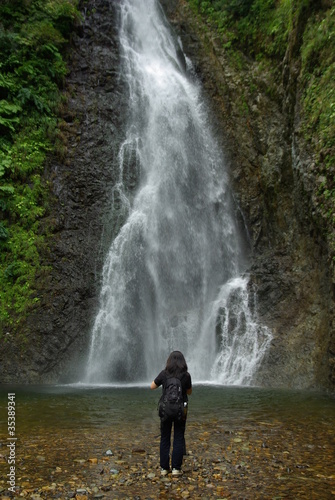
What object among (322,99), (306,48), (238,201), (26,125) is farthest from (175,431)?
(26,125)

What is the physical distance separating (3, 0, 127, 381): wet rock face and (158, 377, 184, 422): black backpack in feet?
30.3

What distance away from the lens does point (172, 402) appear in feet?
15.2

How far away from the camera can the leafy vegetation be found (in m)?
14.6

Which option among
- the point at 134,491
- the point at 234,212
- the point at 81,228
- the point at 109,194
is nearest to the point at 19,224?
the point at 81,228

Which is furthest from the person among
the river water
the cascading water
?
the cascading water

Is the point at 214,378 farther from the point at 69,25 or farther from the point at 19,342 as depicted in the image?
the point at 69,25

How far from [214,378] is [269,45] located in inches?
519

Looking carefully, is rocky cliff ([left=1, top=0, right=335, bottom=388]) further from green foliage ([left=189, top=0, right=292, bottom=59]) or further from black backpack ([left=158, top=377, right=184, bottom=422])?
black backpack ([left=158, top=377, right=184, bottom=422])

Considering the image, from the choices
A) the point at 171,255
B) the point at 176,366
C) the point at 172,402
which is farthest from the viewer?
the point at 171,255

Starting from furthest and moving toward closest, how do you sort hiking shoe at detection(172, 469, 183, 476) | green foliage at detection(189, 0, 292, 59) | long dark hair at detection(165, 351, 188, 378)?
green foliage at detection(189, 0, 292, 59) → long dark hair at detection(165, 351, 188, 378) → hiking shoe at detection(172, 469, 183, 476)

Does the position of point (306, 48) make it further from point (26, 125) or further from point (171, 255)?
point (26, 125)

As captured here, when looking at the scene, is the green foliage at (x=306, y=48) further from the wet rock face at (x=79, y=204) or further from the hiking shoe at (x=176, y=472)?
the hiking shoe at (x=176, y=472)

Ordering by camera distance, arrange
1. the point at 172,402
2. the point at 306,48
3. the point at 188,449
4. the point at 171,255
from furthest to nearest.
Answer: the point at 171,255 < the point at 306,48 < the point at 188,449 < the point at 172,402

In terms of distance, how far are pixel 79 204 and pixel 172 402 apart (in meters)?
12.7
